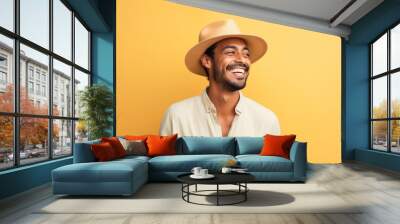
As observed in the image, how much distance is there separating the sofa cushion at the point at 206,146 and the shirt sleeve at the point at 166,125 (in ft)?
3.10

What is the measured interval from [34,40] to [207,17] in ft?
11.8

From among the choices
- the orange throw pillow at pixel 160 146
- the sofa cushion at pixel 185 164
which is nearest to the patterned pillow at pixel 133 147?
the orange throw pillow at pixel 160 146

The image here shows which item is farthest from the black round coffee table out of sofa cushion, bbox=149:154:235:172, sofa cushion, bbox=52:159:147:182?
sofa cushion, bbox=149:154:235:172

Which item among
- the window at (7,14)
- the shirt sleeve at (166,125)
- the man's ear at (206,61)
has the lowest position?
the shirt sleeve at (166,125)

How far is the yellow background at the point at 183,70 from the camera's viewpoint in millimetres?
7723

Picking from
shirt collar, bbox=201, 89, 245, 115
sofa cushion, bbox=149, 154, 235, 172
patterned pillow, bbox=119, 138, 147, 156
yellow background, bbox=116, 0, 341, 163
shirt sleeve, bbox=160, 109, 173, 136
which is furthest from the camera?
yellow background, bbox=116, 0, 341, 163

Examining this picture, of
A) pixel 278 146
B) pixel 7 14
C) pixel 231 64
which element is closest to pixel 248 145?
pixel 278 146

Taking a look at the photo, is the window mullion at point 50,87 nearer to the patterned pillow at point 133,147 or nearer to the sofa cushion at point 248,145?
the patterned pillow at point 133,147

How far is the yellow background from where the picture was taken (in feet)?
25.3

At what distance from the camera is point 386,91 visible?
7859 millimetres

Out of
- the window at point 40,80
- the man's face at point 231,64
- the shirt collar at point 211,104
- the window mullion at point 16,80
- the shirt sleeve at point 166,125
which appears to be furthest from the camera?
the shirt sleeve at point 166,125

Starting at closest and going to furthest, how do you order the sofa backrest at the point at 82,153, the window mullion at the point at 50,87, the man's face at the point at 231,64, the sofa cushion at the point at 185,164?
the sofa backrest at the point at 82,153, the sofa cushion at the point at 185,164, the window mullion at the point at 50,87, the man's face at the point at 231,64

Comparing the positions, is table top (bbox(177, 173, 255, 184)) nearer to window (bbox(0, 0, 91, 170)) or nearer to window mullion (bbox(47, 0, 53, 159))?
window (bbox(0, 0, 91, 170))

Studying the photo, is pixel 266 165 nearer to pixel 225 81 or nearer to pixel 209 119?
pixel 209 119
